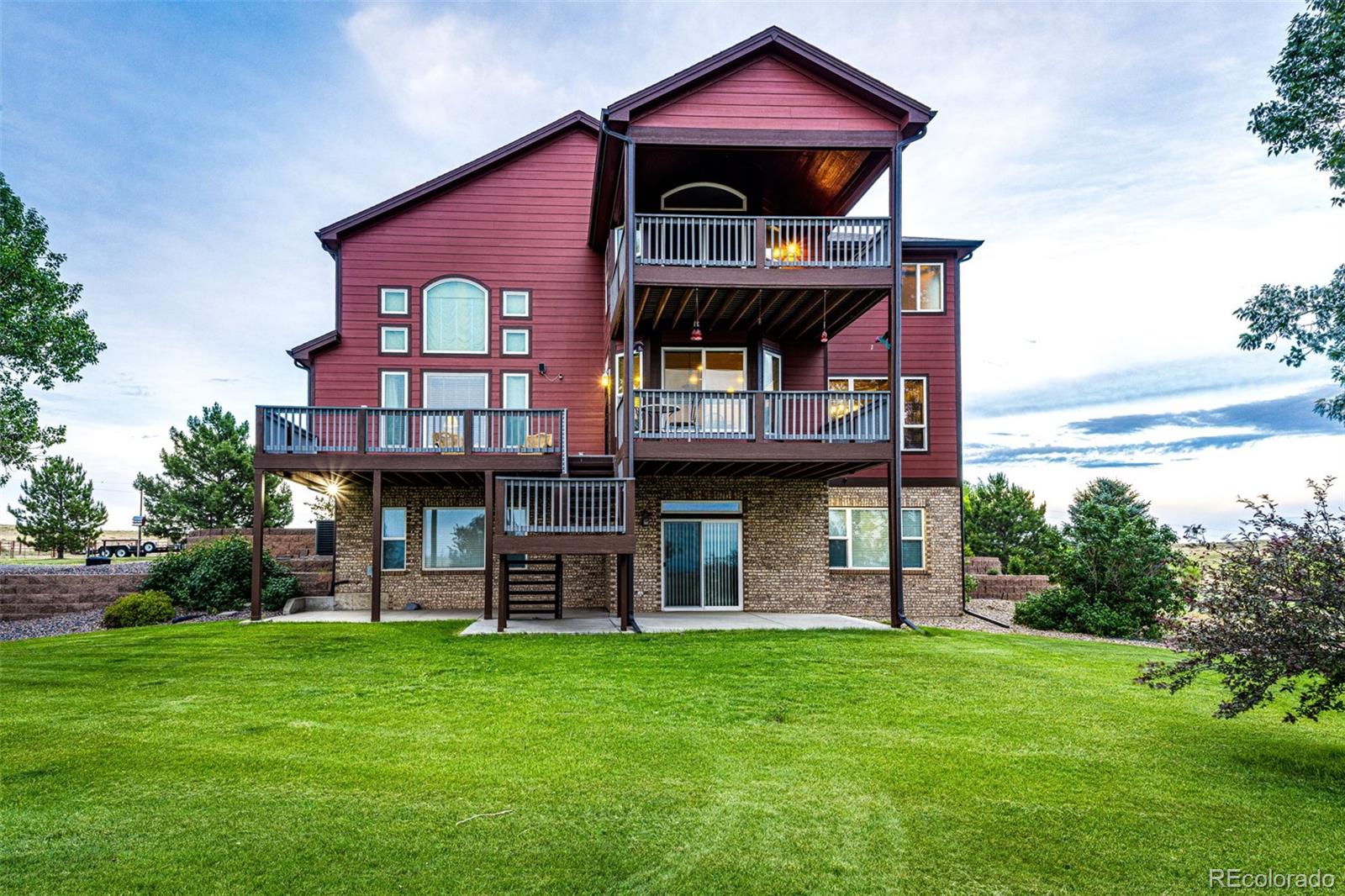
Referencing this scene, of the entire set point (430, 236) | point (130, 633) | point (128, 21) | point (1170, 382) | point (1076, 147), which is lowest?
point (130, 633)

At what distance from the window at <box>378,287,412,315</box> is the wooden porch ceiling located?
5234 millimetres

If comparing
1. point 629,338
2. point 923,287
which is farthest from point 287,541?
point 923,287

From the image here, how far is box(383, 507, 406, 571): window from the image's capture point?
1642cm

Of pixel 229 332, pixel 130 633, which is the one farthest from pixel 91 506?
pixel 130 633

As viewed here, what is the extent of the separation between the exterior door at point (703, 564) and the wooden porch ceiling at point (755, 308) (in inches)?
159

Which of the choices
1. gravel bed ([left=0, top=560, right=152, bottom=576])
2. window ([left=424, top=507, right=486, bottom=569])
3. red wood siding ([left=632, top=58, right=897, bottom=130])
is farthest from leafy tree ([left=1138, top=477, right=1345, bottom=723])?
gravel bed ([left=0, top=560, right=152, bottom=576])

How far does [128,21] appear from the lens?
56.6 feet

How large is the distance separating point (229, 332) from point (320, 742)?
27382mm

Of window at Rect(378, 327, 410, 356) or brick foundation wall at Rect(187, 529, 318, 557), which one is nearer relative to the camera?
window at Rect(378, 327, 410, 356)

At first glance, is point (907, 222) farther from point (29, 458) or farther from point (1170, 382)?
point (29, 458)

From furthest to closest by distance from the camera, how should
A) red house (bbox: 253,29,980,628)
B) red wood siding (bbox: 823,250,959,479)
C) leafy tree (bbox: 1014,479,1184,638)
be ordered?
red wood siding (bbox: 823,250,959,479), leafy tree (bbox: 1014,479,1184,638), red house (bbox: 253,29,980,628)

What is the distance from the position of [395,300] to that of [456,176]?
10.1ft

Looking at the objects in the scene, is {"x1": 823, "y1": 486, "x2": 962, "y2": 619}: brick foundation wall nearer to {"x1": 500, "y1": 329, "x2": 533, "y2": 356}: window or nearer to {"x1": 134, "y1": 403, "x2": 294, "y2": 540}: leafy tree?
{"x1": 500, "y1": 329, "x2": 533, "y2": 356}: window

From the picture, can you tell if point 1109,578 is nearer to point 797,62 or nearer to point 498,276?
point 797,62
